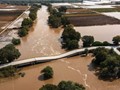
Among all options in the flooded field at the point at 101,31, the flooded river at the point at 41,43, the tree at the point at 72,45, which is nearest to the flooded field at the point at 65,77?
the tree at the point at 72,45

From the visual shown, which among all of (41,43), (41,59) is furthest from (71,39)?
(41,59)

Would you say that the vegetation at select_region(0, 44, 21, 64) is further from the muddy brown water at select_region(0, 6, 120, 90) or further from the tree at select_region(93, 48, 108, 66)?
the tree at select_region(93, 48, 108, 66)

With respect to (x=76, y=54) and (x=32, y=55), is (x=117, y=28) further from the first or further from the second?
(x=32, y=55)

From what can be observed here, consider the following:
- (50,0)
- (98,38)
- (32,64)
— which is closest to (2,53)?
(32,64)

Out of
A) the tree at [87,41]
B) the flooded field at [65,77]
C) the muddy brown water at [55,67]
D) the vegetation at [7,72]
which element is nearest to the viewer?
the flooded field at [65,77]

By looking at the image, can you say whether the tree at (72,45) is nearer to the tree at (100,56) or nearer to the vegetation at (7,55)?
the tree at (100,56)

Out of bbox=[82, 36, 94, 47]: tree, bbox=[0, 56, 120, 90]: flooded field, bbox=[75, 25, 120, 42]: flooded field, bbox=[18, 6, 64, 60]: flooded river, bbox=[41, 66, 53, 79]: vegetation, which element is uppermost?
bbox=[82, 36, 94, 47]: tree

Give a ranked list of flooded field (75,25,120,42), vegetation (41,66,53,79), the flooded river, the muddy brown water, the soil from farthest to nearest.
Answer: the soil, flooded field (75,25,120,42), the flooded river, vegetation (41,66,53,79), the muddy brown water

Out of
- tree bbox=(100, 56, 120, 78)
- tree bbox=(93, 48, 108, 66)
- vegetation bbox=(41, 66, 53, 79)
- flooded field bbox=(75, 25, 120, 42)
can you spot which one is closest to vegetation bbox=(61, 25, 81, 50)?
flooded field bbox=(75, 25, 120, 42)

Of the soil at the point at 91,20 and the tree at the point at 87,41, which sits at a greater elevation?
the tree at the point at 87,41
